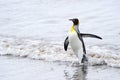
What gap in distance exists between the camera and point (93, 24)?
13.1 meters

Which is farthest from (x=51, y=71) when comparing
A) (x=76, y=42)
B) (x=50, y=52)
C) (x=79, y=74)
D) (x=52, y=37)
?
(x=52, y=37)

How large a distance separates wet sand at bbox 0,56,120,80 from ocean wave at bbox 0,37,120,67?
338mm

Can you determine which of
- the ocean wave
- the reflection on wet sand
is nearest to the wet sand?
the reflection on wet sand

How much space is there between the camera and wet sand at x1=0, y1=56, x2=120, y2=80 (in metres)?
7.78

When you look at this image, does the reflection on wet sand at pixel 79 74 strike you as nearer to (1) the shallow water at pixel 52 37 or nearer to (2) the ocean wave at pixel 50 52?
(1) the shallow water at pixel 52 37

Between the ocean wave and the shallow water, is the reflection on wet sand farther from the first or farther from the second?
the ocean wave

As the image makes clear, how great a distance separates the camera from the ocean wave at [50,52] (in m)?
8.96

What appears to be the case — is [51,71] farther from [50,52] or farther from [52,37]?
[52,37]

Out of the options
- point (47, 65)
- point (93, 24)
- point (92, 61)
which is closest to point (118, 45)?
point (92, 61)

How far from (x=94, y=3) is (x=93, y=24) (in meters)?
3.32

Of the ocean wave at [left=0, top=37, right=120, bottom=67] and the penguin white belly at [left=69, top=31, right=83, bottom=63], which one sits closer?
the ocean wave at [left=0, top=37, right=120, bottom=67]

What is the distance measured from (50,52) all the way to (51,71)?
1.68 metres

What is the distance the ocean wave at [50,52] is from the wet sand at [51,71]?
34 centimetres

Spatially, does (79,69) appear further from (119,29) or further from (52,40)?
(119,29)
